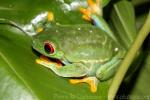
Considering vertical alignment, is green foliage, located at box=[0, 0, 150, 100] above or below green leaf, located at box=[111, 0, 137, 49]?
above

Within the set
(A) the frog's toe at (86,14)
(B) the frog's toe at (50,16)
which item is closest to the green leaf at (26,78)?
(B) the frog's toe at (50,16)

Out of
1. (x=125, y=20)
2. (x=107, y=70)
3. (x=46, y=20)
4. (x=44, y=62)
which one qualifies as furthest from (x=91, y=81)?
(x=125, y=20)

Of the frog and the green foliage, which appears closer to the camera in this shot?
the green foliage

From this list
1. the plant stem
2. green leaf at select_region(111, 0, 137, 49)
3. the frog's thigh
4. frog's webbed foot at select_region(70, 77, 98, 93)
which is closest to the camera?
the plant stem

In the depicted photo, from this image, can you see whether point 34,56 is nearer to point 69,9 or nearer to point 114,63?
point 69,9

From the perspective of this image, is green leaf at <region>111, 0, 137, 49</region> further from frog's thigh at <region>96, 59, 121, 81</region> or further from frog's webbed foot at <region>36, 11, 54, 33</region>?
frog's webbed foot at <region>36, 11, 54, 33</region>

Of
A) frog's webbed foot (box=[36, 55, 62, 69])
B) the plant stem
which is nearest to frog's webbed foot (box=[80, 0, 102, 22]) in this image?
frog's webbed foot (box=[36, 55, 62, 69])

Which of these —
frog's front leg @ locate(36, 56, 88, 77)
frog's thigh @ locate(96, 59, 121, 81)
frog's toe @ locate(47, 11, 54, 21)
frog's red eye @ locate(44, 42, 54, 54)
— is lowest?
frog's thigh @ locate(96, 59, 121, 81)
